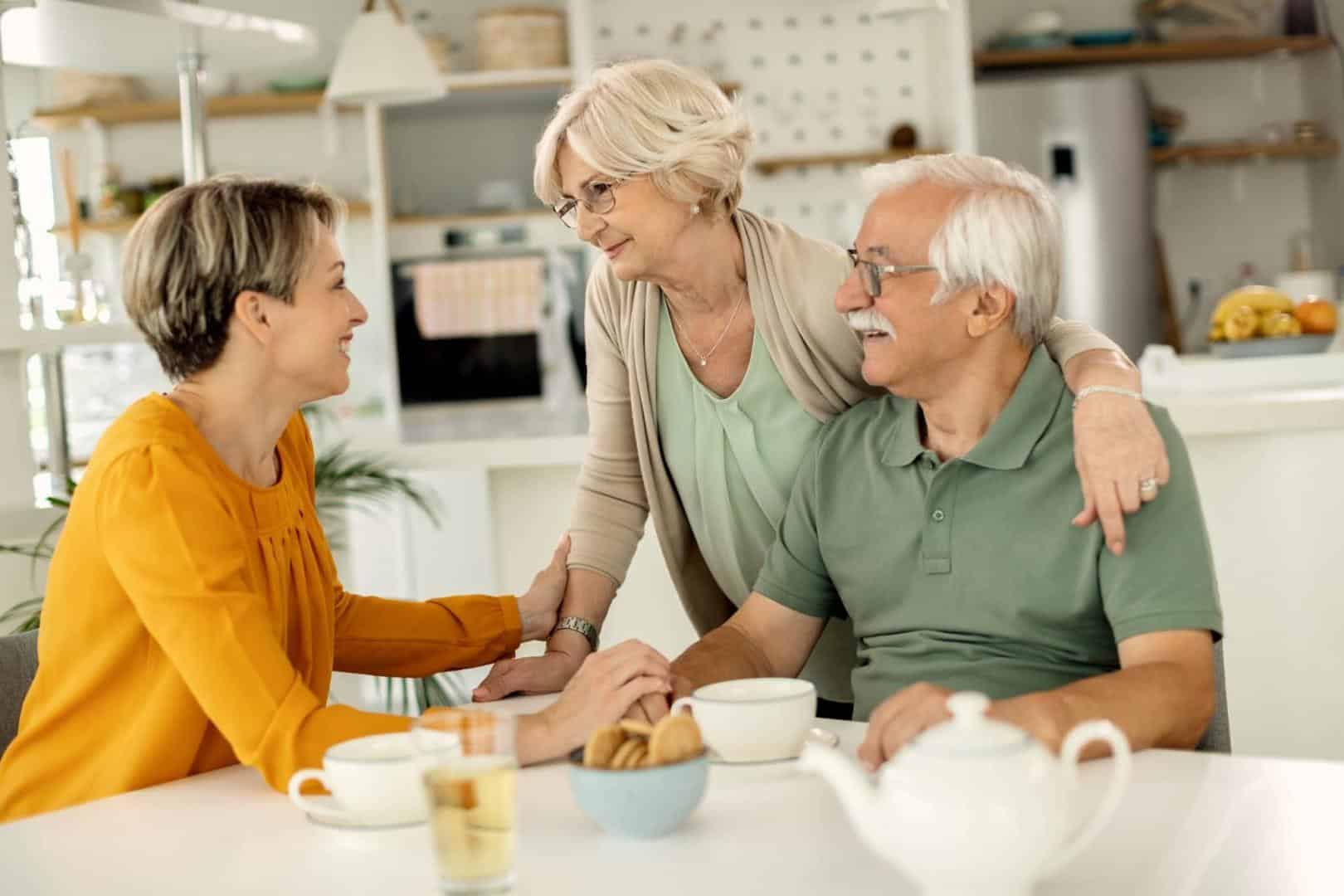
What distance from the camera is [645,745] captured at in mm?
1194

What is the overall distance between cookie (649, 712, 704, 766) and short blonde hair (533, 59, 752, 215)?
88 cm

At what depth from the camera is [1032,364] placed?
1.73 metres

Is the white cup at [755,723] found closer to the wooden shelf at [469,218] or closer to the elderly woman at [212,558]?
the elderly woman at [212,558]

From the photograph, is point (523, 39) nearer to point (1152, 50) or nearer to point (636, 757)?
point (1152, 50)

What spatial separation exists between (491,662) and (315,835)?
687mm

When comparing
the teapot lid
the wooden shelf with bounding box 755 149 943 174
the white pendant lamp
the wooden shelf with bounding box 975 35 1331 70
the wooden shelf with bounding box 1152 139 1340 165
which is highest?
the wooden shelf with bounding box 975 35 1331 70

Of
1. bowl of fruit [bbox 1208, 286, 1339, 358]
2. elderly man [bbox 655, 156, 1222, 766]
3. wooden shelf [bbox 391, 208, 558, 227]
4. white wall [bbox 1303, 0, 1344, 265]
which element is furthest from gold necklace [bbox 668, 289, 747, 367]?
white wall [bbox 1303, 0, 1344, 265]

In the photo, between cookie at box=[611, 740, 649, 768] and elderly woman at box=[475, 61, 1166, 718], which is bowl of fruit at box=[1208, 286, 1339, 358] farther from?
cookie at box=[611, 740, 649, 768]

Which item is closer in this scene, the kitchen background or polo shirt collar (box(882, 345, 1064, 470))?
polo shirt collar (box(882, 345, 1064, 470))

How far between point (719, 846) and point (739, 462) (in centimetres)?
90

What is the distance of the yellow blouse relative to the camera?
54.4 inches

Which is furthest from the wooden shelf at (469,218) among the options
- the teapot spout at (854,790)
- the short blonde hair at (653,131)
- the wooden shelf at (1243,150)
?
the teapot spout at (854,790)

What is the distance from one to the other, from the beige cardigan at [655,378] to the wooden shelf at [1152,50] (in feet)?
16.1

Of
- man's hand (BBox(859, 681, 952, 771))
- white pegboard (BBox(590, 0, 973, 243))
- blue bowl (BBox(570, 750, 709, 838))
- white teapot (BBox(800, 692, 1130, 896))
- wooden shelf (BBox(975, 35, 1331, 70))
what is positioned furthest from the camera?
wooden shelf (BBox(975, 35, 1331, 70))
